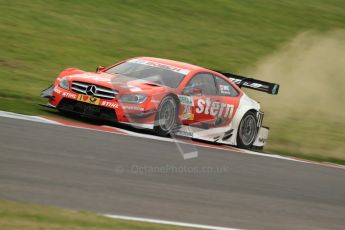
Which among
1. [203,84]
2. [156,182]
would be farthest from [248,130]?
[156,182]

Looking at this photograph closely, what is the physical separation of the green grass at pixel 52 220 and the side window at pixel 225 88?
683 cm

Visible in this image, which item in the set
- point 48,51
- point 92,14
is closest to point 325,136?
point 48,51

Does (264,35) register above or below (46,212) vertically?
above

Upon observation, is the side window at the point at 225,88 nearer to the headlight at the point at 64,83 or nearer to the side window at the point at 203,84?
the side window at the point at 203,84

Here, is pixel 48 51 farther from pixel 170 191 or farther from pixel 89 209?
pixel 89 209

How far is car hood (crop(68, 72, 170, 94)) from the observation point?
1129 centimetres

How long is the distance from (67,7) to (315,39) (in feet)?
27.8

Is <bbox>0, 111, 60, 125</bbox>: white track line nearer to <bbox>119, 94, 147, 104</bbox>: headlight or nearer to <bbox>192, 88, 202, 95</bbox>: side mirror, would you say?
<bbox>119, 94, 147, 104</bbox>: headlight

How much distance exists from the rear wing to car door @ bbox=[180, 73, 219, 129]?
883 mm

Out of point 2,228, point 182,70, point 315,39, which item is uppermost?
point 315,39

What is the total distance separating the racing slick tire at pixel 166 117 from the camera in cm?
1124

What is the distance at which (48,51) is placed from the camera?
17891mm

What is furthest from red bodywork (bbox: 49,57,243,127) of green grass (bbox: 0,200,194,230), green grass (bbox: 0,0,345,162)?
green grass (bbox: 0,200,194,230)

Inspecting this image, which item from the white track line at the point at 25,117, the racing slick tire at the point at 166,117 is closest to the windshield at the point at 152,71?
the racing slick tire at the point at 166,117
